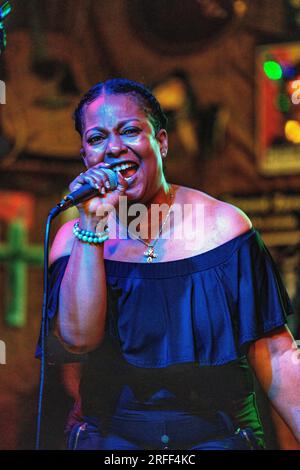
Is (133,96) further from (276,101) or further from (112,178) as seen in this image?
(276,101)

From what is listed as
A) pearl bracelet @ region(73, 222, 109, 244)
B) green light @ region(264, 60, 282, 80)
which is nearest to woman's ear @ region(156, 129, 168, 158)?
pearl bracelet @ region(73, 222, 109, 244)

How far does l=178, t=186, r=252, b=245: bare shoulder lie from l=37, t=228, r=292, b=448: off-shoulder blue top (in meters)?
0.03

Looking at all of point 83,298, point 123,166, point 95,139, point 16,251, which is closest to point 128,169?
point 123,166

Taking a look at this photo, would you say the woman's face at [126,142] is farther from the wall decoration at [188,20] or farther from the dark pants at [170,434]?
the dark pants at [170,434]

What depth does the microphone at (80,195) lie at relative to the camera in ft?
4.93

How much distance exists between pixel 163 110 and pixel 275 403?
0.95 meters

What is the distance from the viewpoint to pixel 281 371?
1778 mm

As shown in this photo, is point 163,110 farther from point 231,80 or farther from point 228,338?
point 228,338

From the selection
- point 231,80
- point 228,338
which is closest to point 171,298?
point 228,338

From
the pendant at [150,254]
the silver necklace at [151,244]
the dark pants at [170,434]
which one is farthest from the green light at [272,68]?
the dark pants at [170,434]

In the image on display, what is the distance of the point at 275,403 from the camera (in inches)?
71.3

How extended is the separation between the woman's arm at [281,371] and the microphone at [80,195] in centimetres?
61

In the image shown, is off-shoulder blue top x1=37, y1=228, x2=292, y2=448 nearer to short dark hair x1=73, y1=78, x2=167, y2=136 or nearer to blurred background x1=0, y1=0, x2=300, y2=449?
blurred background x1=0, y1=0, x2=300, y2=449

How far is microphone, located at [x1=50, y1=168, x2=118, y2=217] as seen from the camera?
1503 mm
